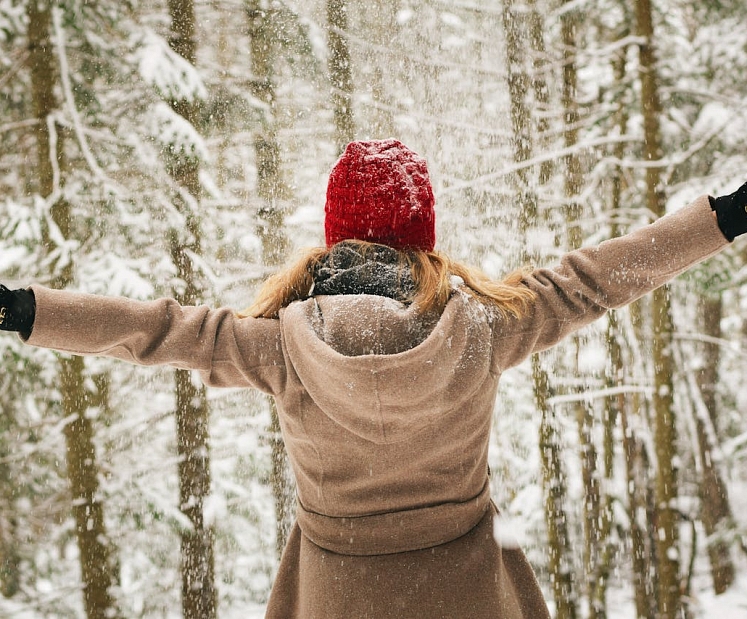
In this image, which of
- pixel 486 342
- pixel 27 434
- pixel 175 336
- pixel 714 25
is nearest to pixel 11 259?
pixel 27 434

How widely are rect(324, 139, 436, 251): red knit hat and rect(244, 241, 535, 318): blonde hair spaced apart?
6cm

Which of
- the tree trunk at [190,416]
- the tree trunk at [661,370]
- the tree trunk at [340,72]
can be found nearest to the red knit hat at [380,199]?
the tree trunk at [190,416]

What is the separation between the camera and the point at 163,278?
4426mm

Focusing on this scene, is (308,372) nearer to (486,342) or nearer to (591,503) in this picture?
(486,342)

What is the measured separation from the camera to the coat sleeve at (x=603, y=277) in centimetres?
138

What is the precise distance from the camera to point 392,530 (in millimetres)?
1360

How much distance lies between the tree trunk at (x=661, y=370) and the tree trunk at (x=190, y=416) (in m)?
3.32

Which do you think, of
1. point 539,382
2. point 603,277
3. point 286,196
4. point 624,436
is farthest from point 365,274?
point 624,436

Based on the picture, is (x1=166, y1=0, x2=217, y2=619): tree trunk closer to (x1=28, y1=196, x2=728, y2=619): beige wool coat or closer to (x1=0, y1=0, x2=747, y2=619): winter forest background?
(x1=0, y1=0, x2=747, y2=619): winter forest background

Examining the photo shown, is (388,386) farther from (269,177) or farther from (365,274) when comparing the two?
(269,177)

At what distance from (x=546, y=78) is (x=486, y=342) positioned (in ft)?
15.1

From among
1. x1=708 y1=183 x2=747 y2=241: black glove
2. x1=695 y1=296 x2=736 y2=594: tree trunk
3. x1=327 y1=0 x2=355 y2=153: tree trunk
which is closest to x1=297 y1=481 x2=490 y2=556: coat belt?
x1=708 y1=183 x2=747 y2=241: black glove

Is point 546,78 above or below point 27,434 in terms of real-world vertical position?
above

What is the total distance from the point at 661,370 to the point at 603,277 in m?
3.44
